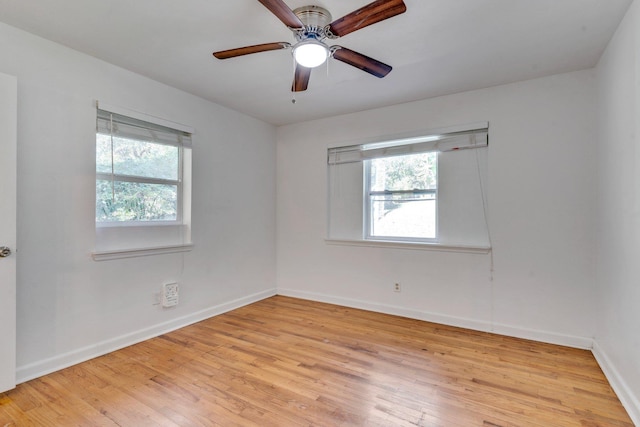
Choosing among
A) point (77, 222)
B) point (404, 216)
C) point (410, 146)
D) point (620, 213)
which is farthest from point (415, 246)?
point (77, 222)

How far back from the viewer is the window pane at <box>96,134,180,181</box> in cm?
270

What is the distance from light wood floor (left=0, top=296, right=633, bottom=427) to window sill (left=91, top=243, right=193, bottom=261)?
0.79 metres

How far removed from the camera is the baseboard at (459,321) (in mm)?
2801

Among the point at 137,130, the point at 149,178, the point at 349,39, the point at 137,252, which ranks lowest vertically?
the point at 137,252

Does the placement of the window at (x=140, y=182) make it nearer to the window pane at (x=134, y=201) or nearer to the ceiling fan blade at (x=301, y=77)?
the window pane at (x=134, y=201)

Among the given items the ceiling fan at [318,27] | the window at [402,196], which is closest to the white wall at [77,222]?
the ceiling fan at [318,27]

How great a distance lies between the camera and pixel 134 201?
2.93 meters

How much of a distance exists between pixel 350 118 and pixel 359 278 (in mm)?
1993

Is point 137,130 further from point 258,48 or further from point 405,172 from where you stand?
A: point 405,172

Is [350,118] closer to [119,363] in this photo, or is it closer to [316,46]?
[316,46]

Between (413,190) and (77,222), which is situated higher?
(413,190)

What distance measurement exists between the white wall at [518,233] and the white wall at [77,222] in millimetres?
1744

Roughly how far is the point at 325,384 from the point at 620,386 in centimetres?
187

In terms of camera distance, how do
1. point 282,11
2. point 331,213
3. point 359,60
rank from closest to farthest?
point 282,11 < point 359,60 < point 331,213
